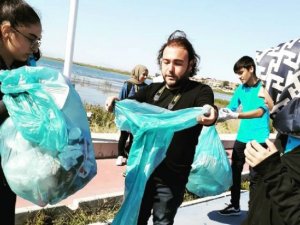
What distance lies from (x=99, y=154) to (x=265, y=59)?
5579 millimetres

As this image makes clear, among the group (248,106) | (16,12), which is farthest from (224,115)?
(16,12)

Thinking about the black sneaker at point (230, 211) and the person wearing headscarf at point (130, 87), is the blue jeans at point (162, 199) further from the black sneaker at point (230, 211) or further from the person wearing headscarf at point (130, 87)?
the person wearing headscarf at point (130, 87)

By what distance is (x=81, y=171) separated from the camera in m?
1.89

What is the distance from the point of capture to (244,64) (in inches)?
178

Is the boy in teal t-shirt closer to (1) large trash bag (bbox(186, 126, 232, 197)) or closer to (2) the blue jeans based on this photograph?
(1) large trash bag (bbox(186, 126, 232, 197))

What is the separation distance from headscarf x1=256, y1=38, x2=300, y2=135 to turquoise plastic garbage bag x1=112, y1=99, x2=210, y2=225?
0.77 m

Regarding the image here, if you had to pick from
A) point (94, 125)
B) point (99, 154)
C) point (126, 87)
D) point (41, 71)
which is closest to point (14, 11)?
point (41, 71)

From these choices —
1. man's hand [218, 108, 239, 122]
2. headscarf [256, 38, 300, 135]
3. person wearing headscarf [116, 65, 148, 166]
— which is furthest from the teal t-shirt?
headscarf [256, 38, 300, 135]

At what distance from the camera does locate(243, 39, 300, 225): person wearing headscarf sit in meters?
1.54

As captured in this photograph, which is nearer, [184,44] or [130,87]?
[184,44]

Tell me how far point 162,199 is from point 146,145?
1.30 feet

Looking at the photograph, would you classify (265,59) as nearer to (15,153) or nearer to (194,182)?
(15,153)

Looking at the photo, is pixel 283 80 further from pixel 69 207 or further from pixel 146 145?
pixel 69 207

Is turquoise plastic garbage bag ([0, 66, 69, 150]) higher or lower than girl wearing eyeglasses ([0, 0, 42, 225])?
lower
